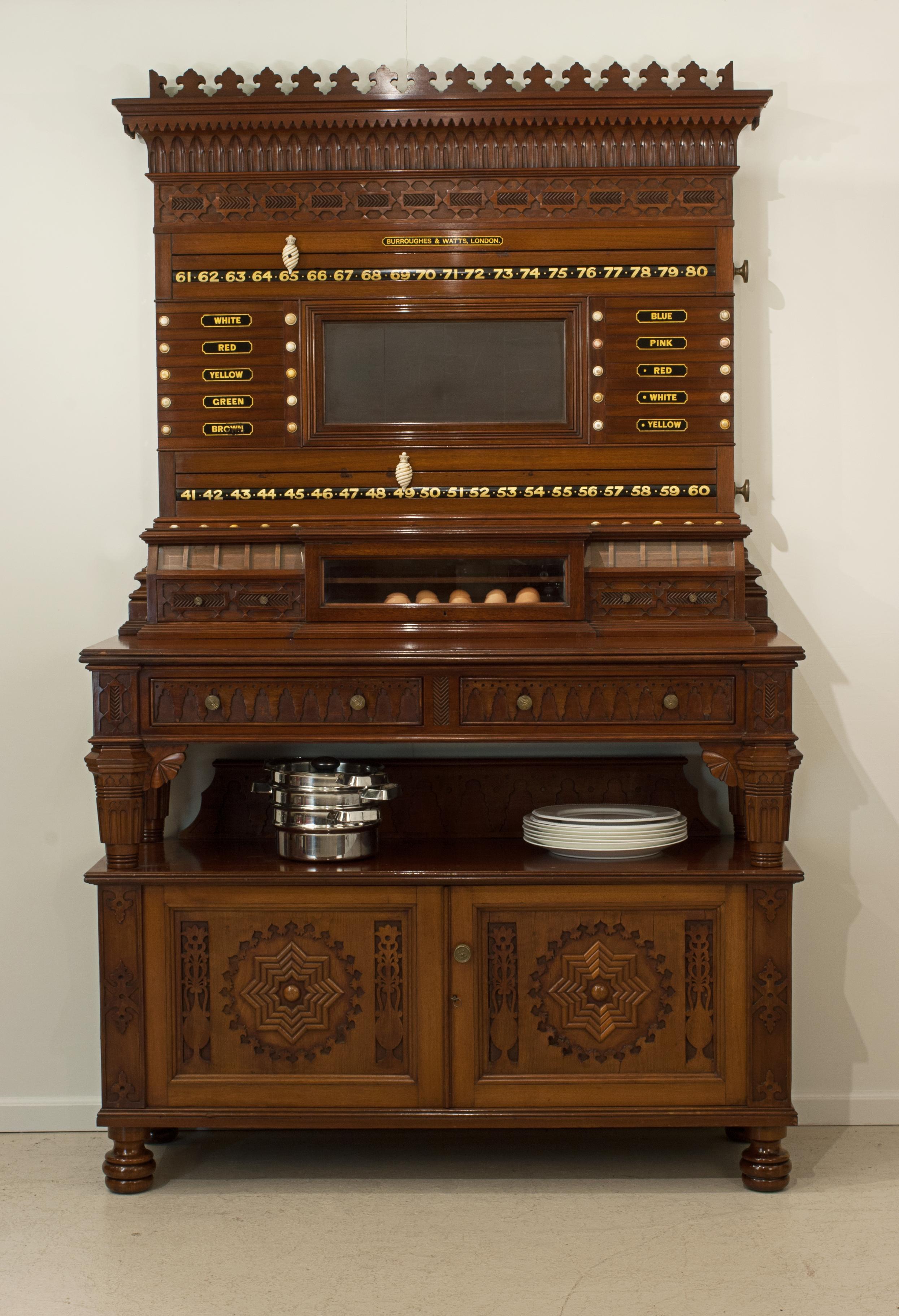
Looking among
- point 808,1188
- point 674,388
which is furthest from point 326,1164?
point 674,388

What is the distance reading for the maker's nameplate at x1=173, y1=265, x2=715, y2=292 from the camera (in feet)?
11.3

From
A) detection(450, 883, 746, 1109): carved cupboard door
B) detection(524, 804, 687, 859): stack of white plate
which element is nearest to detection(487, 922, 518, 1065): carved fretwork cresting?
detection(450, 883, 746, 1109): carved cupboard door

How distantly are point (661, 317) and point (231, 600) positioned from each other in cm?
143

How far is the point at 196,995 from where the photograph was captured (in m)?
3.08

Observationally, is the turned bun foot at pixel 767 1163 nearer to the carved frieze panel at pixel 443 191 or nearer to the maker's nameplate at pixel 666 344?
the maker's nameplate at pixel 666 344

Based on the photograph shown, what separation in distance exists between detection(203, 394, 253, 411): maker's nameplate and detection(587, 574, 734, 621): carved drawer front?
43.2 inches

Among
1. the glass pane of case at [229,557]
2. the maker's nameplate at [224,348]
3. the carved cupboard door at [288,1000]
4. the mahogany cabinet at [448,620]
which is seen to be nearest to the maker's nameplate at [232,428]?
the mahogany cabinet at [448,620]

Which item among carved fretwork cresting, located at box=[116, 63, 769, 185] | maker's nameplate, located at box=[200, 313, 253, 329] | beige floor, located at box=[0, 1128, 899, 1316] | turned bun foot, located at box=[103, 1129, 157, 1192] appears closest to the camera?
beige floor, located at box=[0, 1128, 899, 1316]

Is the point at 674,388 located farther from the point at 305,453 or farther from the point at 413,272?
the point at 305,453

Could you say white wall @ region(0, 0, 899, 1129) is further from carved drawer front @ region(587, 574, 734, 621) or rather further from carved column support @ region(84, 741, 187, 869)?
carved column support @ region(84, 741, 187, 869)

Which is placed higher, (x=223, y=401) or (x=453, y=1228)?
(x=223, y=401)

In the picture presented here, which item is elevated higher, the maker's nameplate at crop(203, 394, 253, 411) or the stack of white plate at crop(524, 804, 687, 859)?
the maker's nameplate at crop(203, 394, 253, 411)

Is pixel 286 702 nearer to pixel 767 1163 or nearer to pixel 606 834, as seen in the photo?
pixel 606 834

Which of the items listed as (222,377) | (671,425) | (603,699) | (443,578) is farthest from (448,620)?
(222,377)
